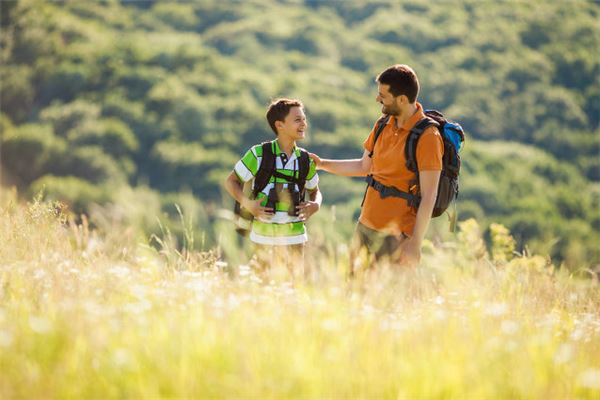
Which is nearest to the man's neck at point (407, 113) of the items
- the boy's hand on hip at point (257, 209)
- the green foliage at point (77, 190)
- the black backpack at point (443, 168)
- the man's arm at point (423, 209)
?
the black backpack at point (443, 168)

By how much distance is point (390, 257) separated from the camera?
15.4ft

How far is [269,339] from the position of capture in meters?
2.94

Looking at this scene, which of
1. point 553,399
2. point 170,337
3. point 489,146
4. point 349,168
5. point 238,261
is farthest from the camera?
point 489,146

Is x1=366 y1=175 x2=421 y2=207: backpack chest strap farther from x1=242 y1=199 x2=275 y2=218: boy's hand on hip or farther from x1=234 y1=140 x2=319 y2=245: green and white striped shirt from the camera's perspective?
x1=242 y1=199 x2=275 y2=218: boy's hand on hip

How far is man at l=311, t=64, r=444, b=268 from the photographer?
4508 millimetres

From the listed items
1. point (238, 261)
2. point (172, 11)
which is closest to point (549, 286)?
point (238, 261)

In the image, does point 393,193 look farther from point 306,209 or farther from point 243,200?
point 243,200

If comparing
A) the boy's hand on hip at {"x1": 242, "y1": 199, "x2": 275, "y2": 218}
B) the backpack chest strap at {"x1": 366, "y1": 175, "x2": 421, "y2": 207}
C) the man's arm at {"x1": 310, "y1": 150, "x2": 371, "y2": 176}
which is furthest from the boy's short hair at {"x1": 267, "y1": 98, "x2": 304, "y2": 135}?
the backpack chest strap at {"x1": 366, "y1": 175, "x2": 421, "y2": 207}

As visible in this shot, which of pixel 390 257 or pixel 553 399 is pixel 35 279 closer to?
pixel 390 257

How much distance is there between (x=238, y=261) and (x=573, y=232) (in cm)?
6653

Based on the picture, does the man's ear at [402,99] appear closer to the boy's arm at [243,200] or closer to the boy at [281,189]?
the boy at [281,189]

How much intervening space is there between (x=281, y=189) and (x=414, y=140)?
1043 millimetres

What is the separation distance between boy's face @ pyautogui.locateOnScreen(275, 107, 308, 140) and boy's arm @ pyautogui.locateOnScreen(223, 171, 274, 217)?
50 cm

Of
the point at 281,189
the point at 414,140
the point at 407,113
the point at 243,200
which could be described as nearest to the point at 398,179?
the point at 414,140
